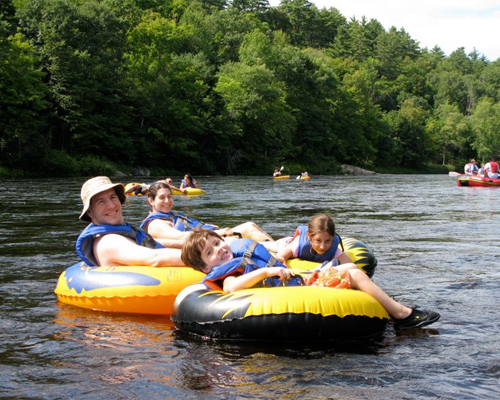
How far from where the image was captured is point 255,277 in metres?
4.75

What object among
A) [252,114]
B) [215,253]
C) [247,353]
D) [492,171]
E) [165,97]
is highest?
[165,97]

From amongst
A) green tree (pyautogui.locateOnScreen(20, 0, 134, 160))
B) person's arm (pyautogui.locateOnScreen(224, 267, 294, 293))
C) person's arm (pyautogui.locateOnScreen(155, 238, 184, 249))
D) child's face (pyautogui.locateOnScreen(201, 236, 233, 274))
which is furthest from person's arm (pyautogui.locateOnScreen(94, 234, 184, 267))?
green tree (pyautogui.locateOnScreen(20, 0, 134, 160))

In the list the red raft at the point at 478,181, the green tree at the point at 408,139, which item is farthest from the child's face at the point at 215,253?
the green tree at the point at 408,139

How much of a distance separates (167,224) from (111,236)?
3.69 ft

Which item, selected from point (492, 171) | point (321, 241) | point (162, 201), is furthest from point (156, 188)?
point (492, 171)

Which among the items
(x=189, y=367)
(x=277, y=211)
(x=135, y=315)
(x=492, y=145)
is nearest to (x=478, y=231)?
(x=277, y=211)

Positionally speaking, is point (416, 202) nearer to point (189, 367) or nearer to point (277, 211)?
point (277, 211)

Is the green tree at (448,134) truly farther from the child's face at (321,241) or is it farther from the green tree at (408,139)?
the child's face at (321,241)

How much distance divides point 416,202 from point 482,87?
328 ft

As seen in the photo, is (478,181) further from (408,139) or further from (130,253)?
(408,139)

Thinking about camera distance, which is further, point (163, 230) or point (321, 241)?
point (163, 230)

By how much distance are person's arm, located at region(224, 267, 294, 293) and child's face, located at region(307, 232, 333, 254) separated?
0.76m

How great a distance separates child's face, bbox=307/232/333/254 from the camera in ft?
17.7

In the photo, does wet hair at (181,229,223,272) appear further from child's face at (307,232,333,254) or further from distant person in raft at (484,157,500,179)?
distant person in raft at (484,157,500,179)
